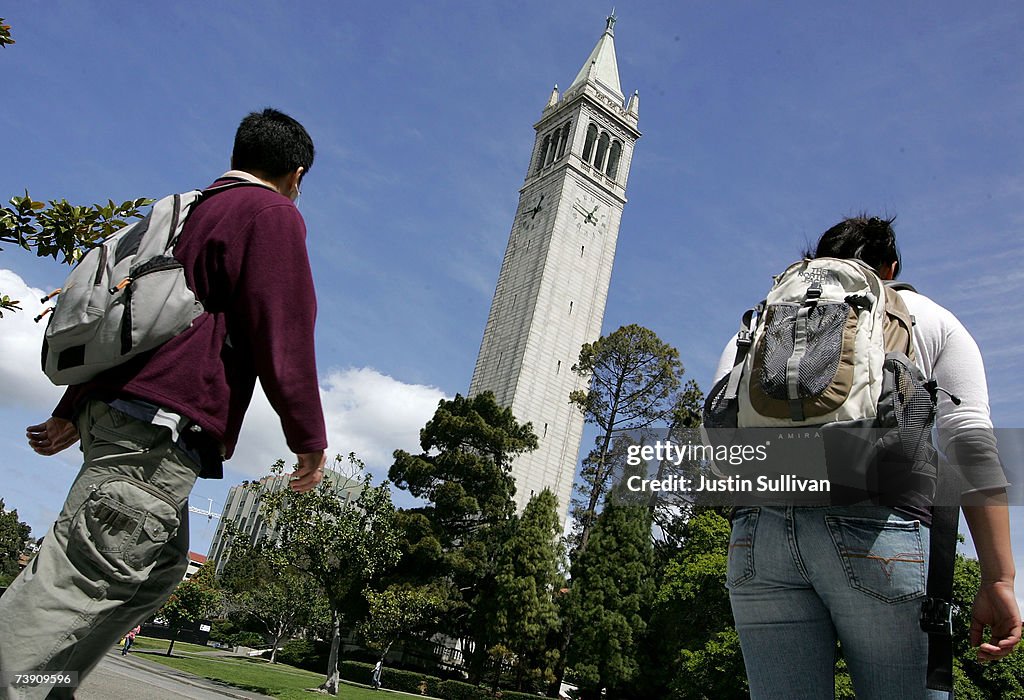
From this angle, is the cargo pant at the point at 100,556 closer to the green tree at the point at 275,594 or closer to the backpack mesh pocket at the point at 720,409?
the backpack mesh pocket at the point at 720,409

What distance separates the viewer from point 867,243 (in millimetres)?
2301

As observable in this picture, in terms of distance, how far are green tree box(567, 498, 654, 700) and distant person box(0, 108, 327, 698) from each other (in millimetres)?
24508

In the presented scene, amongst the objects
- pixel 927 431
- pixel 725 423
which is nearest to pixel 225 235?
pixel 725 423

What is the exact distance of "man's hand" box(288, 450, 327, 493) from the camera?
2.09 m

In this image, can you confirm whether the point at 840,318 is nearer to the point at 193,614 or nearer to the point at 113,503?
the point at 113,503

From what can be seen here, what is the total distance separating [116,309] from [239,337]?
1.01ft

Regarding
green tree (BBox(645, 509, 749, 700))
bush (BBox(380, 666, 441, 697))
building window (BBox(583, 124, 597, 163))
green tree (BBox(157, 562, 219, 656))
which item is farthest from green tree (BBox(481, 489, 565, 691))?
building window (BBox(583, 124, 597, 163))

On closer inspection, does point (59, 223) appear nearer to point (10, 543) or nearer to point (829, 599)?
point (829, 599)

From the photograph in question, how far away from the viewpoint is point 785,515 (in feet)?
6.33

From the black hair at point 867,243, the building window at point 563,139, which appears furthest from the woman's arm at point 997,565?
the building window at point 563,139

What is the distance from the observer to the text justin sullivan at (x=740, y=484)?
72.9 inches

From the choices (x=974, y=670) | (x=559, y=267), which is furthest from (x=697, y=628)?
(x=559, y=267)

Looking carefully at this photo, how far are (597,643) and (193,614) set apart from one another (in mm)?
21057

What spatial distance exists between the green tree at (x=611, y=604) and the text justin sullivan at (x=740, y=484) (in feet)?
78.7
